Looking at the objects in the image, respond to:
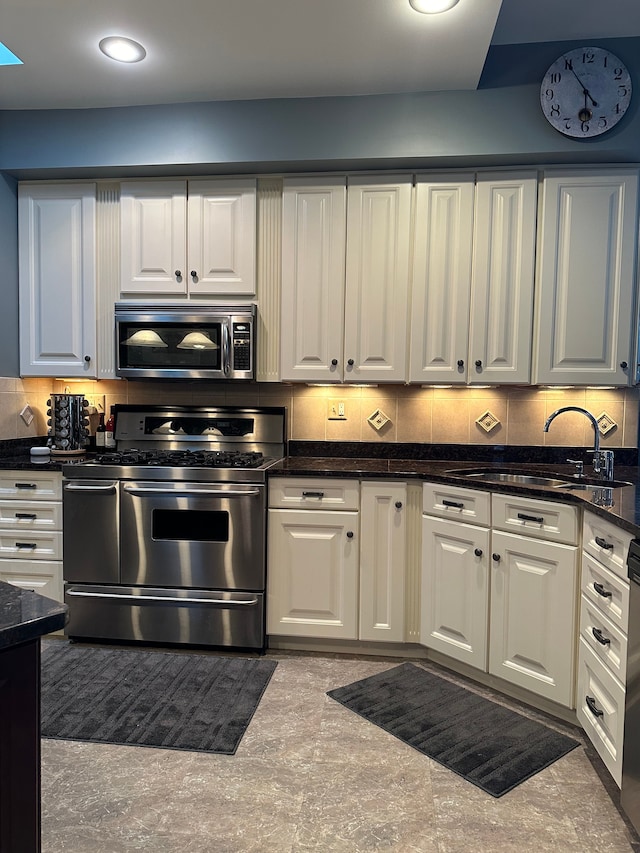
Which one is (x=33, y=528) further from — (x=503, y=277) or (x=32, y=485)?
(x=503, y=277)

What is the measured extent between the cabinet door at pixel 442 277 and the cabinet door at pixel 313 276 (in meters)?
0.40

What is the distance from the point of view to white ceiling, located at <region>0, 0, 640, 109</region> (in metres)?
2.33

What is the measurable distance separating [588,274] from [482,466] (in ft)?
3.60

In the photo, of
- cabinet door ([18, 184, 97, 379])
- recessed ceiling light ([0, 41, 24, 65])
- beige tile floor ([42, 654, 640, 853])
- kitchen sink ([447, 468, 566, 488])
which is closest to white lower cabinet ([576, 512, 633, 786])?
beige tile floor ([42, 654, 640, 853])

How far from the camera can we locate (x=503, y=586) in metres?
2.56

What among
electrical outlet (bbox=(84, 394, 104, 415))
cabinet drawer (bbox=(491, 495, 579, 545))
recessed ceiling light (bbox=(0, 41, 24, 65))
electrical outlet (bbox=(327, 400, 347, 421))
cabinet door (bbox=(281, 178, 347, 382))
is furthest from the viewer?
electrical outlet (bbox=(84, 394, 104, 415))

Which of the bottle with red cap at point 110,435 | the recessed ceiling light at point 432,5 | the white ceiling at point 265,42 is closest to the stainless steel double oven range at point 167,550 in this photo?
the bottle with red cap at point 110,435

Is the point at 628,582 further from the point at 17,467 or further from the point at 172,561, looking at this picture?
the point at 17,467

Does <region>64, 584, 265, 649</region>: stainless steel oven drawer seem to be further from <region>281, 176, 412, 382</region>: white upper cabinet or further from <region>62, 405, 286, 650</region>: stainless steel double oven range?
<region>281, 176, 412, 382</region>: white upper cabinet

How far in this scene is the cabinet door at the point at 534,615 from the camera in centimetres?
233

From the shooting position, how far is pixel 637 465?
10.6ft

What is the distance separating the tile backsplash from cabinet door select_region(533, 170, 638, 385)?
0.35 meters

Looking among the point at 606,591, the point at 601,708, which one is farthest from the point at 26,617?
the point at 601,708

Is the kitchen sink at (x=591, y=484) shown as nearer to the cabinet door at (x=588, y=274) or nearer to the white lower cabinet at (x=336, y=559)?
the cabinet door at (x=588, y=274)
